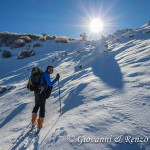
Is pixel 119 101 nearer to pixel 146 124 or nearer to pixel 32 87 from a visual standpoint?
pixel 146 124

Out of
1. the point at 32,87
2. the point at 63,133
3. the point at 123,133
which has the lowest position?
the point at 63,133

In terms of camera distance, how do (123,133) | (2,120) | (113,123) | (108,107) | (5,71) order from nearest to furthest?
(123,133), (113,123), (108,107), (2,120), (5,71)

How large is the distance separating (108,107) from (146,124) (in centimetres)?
92

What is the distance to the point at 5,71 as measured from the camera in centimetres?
1189

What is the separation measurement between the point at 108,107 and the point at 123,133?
0.86 metres

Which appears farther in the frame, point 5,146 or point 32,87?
point 32,87

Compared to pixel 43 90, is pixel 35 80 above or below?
above

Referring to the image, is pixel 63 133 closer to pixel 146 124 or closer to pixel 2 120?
pixel 146 124

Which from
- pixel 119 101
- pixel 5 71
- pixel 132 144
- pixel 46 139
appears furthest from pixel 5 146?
pixel 5 71

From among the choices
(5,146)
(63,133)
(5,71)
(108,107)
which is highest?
(5,71)

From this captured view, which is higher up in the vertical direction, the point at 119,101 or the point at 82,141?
the point at 119,101

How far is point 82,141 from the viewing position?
196 centimetres

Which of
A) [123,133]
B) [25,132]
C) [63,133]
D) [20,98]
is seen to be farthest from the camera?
[20,98]

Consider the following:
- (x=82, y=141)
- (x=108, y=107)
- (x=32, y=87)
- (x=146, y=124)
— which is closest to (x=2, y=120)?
(x=32, y=87)
